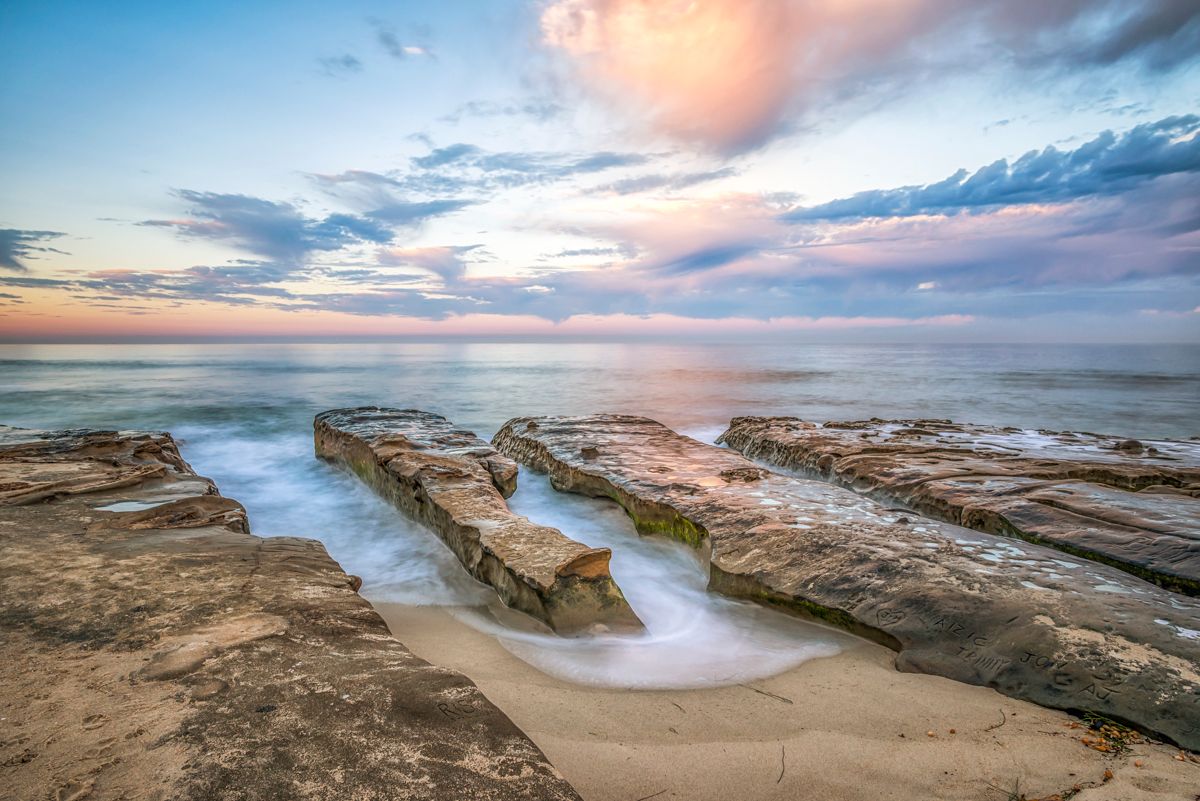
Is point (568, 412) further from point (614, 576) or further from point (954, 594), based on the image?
point (954, 594)

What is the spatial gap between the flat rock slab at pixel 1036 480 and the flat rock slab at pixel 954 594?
50 cm

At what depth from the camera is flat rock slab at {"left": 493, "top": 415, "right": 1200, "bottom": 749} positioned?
2.29 m

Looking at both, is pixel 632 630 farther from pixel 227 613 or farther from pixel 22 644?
pixel 22 644

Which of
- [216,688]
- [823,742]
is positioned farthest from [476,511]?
[823,742]

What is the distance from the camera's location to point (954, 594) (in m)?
2.92

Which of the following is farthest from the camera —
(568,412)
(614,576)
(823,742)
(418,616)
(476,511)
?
(568,412)

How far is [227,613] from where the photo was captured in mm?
2529

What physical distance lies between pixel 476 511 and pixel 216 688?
2.74 meters

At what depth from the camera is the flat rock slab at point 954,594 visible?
2289 millimetres

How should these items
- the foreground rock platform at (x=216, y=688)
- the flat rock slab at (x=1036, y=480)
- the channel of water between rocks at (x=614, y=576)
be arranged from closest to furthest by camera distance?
1. the foreground rock platform at (x=216, y=688)
2. the channel of water between rocks at (x=614, y=576)
3. the flat rock slab at (x=1036, y=480)

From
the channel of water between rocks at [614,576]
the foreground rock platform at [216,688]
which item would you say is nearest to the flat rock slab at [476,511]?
the channel of water between rocks at [614,576]

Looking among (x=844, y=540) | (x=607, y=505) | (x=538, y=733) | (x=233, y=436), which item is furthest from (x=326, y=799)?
(x=233, y=436)

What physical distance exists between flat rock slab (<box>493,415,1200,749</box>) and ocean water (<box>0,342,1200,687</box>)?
24 centimetres

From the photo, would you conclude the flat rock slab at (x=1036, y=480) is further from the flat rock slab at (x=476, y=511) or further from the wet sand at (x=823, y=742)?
the flat rock slab at (x=476, y=511)
